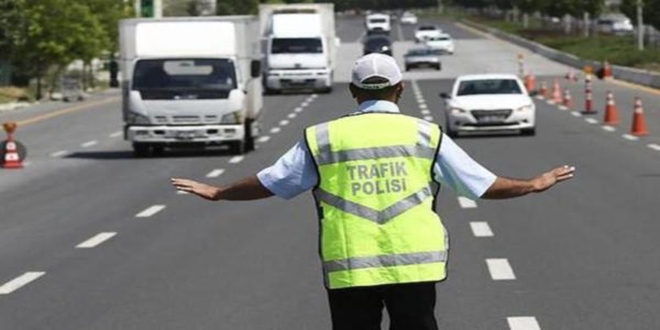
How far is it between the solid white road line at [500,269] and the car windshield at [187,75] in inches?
655

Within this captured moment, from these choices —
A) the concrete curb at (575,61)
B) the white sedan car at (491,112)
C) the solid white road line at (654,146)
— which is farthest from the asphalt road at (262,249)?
the concrete curb at (575,61)

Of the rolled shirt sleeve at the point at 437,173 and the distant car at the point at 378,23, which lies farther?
the distant car at the point at 378,23

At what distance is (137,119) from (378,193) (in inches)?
945

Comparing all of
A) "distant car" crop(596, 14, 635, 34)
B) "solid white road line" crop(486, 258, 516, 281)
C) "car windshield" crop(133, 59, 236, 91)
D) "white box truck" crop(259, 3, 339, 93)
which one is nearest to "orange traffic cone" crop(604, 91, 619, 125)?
"car windshield" crop(133, 59, 236, 91)

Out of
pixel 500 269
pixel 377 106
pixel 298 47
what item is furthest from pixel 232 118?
pixel 298 47

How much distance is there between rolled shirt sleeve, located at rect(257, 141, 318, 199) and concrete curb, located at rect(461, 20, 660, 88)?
164ft

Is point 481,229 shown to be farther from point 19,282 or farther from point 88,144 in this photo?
point 88,144

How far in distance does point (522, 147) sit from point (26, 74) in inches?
1460

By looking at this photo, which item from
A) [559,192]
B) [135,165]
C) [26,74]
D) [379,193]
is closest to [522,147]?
[135,165]

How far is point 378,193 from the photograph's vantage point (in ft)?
19.7

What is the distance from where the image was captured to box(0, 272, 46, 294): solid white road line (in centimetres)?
1284

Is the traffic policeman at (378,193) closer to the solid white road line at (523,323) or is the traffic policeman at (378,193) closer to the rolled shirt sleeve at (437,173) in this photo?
the rolled shirt sleeve at (437,173)

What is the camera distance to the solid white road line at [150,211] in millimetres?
19219

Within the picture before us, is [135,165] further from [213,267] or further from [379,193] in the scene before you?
[379,193]
